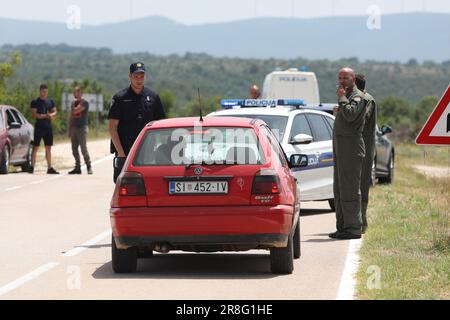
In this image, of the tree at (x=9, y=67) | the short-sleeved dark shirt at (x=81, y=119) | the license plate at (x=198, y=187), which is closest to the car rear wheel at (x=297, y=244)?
the license plate at (x=198, y=187)

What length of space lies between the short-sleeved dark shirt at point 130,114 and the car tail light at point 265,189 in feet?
11.9

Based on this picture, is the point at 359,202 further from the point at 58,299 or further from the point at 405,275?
the point at 58,299

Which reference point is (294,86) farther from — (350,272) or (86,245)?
(350,272)

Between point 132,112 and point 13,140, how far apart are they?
1498cm

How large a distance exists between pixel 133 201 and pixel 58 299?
168 centimetres

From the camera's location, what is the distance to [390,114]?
9894 cm

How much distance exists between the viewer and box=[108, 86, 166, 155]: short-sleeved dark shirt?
1513cm

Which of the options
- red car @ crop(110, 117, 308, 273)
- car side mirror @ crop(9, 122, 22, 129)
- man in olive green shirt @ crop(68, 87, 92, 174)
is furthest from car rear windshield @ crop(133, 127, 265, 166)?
car side mirror @ crop(9, 122, 22, 129)

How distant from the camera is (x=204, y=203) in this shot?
11.6 metres

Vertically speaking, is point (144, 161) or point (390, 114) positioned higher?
point (144, 161)

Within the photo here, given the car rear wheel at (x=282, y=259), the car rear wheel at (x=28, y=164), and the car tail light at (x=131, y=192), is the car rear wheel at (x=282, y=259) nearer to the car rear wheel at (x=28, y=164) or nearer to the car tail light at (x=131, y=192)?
the car tail light at (x=131, y=192)

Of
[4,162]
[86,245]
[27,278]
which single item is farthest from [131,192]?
[4,162]

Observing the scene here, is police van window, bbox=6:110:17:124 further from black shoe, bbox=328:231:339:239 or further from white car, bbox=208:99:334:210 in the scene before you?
black shoe, bbox=328:231:339:239

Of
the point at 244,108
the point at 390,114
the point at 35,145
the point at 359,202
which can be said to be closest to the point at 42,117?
the point at 35,145
